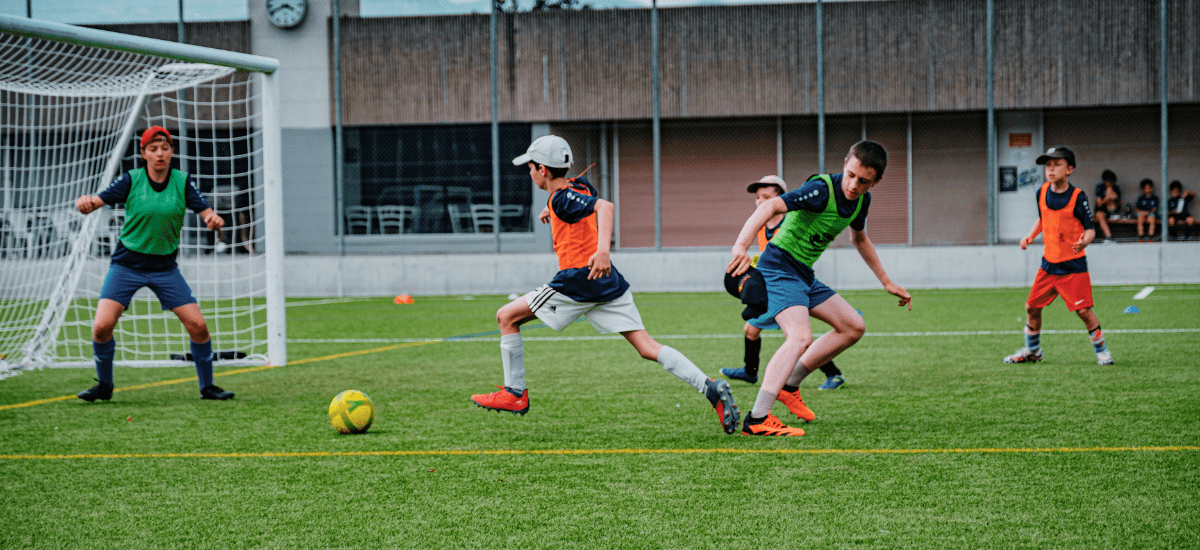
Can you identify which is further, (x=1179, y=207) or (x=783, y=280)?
(x=1179, y=207)

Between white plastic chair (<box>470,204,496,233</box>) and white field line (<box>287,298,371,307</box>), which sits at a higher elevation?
white plastic chair (<box>470,204,496,233</box>)

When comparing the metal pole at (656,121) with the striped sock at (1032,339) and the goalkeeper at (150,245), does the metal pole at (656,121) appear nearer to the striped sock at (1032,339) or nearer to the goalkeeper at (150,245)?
the striped sock at (1032,339)

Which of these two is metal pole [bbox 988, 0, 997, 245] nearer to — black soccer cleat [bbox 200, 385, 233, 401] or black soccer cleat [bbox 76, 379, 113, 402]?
black soccer cleat [bbox 200, 385, 233, 401]

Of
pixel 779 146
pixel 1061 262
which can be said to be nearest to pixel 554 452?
pixel 1061 262

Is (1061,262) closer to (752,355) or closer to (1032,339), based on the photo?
(1032,339)

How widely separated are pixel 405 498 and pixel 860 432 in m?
2.45

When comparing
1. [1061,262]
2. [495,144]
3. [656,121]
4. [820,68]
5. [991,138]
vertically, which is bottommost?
[1061,262]

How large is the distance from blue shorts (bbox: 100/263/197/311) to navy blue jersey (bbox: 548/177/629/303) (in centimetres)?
280

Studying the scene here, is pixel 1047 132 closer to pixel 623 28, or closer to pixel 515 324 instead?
pixel 623 28

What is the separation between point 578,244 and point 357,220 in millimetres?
16200

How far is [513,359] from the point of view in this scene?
5.84m

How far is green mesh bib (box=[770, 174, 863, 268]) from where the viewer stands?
17.4 feet

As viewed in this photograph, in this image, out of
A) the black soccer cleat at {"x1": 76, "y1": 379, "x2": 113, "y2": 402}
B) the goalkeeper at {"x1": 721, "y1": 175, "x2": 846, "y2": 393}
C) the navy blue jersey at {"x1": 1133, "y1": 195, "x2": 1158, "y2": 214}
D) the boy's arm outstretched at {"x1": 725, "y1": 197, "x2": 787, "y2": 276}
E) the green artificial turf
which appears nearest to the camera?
the green artificial turf

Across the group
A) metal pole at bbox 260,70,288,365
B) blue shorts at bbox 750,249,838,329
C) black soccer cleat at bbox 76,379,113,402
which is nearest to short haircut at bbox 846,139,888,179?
blue shorts at bbox 750,249,838,329
